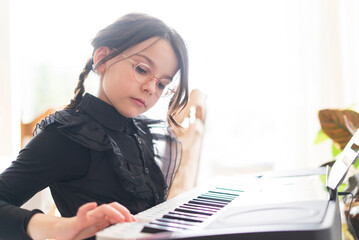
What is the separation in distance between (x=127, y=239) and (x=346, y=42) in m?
1.98

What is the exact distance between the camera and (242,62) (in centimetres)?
237

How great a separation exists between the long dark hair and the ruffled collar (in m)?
0.08

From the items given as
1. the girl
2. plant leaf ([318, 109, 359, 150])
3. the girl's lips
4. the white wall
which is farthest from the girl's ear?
the white wall

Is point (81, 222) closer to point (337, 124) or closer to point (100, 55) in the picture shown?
point (100, 55)

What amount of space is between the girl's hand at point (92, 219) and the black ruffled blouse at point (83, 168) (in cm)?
11

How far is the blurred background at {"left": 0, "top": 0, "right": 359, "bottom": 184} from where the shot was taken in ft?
7.02

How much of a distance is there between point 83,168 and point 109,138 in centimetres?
9

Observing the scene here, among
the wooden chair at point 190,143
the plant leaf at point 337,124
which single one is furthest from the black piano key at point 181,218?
the plant leaf at point 337,124

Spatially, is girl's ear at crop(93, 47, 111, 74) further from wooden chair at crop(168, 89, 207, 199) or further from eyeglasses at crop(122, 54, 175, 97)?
wooden chair at crop(168, 89, 207, 199)

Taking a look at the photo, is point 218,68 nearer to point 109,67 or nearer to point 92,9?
point 92,9

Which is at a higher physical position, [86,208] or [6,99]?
[6,99]

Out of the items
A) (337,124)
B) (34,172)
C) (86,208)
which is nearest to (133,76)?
(34,172)

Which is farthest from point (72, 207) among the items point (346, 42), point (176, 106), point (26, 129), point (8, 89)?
point (346, 42)

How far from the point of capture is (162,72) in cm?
93
